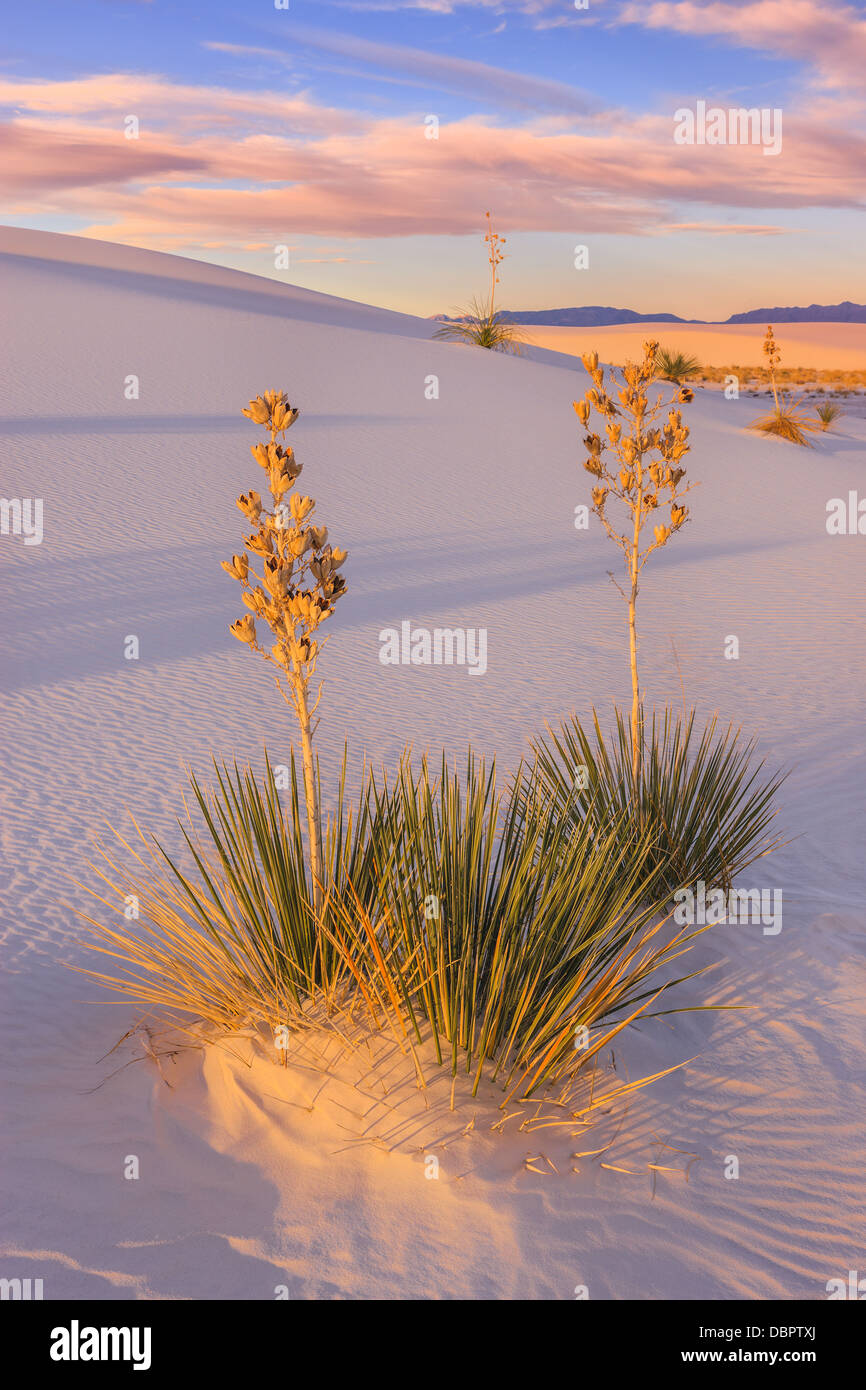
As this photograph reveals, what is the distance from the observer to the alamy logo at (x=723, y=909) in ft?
12.5

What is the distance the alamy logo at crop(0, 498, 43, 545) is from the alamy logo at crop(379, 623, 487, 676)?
373 cm

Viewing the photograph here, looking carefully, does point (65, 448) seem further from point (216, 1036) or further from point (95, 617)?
point (216, 1036)

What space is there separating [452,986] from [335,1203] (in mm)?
539

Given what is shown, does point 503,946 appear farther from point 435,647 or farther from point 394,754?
point 435,647

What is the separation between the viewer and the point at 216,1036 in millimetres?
2928

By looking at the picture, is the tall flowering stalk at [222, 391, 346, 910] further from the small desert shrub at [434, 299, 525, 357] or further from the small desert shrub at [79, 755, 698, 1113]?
the small desert shrub at [434, 299, 525, 357]

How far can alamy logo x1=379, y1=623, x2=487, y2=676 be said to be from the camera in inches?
302

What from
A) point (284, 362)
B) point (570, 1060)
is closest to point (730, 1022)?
point (570, 1060)
